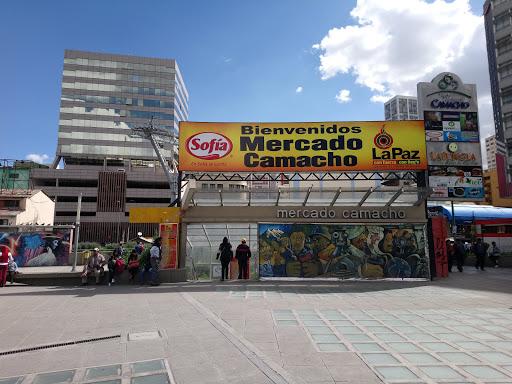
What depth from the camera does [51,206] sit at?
45.6 m

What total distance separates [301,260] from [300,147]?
4558 mm

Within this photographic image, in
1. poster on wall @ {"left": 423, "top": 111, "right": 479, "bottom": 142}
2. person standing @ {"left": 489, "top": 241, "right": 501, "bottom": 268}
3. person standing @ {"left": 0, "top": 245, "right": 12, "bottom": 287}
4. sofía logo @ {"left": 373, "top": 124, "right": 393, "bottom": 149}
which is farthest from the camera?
person standing @ {"left": 489, "top": 241, "right": 501, "bottom": 268}

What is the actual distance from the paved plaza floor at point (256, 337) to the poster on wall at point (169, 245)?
2.97 metres

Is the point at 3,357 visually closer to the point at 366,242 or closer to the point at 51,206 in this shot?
the point at 366,242

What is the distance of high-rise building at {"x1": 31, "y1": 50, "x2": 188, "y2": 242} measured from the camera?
60969 mm

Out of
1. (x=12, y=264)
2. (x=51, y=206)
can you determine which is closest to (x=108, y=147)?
(x=51, y=206)

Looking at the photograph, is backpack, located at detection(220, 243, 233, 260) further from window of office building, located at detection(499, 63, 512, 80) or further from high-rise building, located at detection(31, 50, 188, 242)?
high-rise building, located at detection(31, 50, 188, 242)

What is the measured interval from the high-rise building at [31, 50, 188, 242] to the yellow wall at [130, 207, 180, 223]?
49.6 m

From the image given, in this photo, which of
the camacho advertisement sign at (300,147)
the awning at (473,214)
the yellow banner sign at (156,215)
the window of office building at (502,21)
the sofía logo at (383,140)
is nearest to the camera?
the yellow banner sign at (156,215)

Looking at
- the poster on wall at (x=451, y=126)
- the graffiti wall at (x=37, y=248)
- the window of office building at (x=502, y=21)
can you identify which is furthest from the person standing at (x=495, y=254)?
the window of office building at (x=502, y=21)

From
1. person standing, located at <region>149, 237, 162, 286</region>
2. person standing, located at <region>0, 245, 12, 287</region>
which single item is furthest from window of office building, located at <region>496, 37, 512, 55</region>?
person standing, located at <region>0, 245, 12, 287</region>

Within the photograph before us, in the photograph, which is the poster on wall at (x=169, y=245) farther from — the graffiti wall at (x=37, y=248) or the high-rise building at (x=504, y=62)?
the high-rise building at (x=504, y=62)

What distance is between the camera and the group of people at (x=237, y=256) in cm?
1288

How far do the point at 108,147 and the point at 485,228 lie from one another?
62972mm
